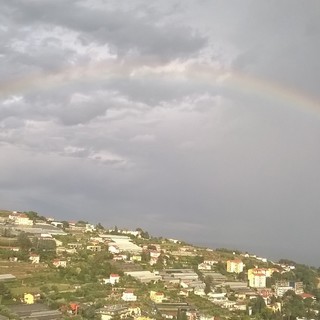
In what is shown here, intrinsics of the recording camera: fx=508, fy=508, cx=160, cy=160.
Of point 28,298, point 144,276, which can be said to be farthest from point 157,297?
point 28,298

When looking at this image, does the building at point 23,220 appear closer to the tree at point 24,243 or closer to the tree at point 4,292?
the tree at point 24,243

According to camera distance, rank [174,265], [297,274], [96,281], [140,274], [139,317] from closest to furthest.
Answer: [139,317]
[96,281]
[140,274]
[174,265]
[297,274]

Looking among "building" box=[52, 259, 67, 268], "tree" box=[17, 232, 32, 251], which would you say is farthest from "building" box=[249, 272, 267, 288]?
"tree" box=[17, 232, 32, 251]

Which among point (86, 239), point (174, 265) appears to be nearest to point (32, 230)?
point (86, 239)

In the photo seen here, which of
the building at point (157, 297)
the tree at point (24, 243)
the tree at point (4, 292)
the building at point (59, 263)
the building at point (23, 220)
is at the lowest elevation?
the building at point (157, 297)

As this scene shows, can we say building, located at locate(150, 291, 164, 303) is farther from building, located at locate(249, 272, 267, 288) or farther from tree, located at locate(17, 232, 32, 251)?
building, located at locate(249, 272, 267, 288)

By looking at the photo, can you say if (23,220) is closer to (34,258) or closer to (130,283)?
(34,258)

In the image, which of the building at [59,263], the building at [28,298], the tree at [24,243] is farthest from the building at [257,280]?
the building at [28,298]

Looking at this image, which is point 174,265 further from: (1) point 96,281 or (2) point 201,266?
(1) point 96,281

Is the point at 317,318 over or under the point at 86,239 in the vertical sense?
under
